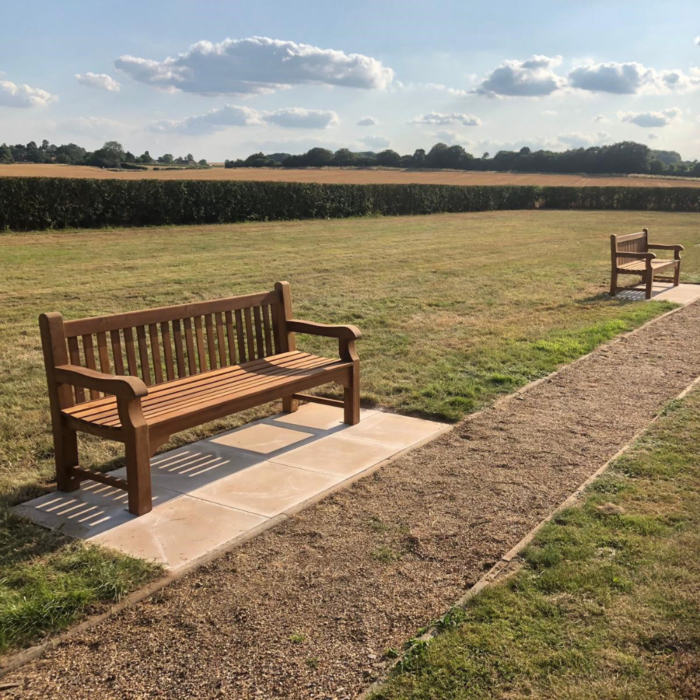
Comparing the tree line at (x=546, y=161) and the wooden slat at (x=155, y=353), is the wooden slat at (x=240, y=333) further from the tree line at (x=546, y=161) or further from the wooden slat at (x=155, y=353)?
the tree line at (x=546, y=161)

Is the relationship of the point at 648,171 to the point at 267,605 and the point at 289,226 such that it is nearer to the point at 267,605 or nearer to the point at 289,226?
the point at 289,226

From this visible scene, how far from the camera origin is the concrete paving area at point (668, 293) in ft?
39.0

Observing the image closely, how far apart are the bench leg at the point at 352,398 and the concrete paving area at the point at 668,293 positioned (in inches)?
303

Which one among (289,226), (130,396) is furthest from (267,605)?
(289,226)

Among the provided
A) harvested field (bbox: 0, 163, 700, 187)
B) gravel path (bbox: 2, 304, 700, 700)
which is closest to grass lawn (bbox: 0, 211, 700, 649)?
gravel path (bbox: 2, 304, 700, 700)

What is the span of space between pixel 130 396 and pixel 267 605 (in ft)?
4.42

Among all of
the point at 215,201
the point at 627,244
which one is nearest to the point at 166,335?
the point at 627,244

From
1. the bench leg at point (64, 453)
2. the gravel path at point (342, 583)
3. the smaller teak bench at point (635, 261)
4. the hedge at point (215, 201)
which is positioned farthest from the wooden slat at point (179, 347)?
the hedge at point (215, 201)

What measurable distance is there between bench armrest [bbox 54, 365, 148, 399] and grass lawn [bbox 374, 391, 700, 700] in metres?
1.95

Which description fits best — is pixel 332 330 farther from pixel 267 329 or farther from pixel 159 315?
pixel 159 315

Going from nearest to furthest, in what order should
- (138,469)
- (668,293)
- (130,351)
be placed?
(138,469) → (130,351) → (668,293)

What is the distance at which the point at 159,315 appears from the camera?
478cm

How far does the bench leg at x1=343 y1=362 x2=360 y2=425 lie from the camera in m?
5.57

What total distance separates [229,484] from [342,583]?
135 cm
